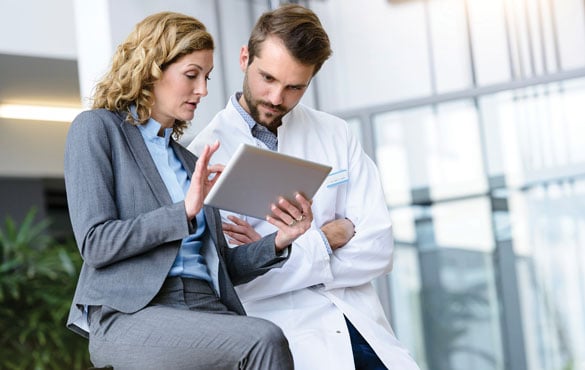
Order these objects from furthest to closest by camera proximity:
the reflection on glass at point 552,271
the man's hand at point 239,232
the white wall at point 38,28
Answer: the white wall at point 38,28, the reflection on glass at point 552,271, the man's hand at point 239,232

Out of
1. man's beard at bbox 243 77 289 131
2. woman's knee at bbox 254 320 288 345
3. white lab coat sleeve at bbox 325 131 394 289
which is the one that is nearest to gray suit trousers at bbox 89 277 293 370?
woman's knee at bbox 254 320 288 345

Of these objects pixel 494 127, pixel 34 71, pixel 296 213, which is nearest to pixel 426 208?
pixel 494 127

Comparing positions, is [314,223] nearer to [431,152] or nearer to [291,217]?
[291,217]

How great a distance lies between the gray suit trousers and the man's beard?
85 cm

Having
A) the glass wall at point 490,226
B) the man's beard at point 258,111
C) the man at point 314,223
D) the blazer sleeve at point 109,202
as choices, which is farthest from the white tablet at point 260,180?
the glass wall at point 490,226

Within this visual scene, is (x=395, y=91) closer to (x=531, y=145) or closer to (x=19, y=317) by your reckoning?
(x=531, y=145)

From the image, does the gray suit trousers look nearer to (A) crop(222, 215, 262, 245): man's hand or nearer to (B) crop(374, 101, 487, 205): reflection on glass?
(A) crop(222, 215, 262, 245): man's hand

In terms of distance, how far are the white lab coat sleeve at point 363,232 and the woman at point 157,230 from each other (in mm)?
374

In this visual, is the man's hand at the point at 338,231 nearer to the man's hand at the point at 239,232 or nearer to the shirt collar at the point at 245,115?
the man's hand at the point at 239,232

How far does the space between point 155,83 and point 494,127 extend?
4044mm

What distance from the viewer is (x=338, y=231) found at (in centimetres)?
281

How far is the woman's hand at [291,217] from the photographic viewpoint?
7.57ft

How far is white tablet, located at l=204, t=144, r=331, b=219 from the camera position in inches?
82.7

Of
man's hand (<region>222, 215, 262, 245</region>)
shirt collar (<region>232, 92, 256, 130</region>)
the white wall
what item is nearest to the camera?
man's hand (<region>222, 215, 262, 245</region>)
